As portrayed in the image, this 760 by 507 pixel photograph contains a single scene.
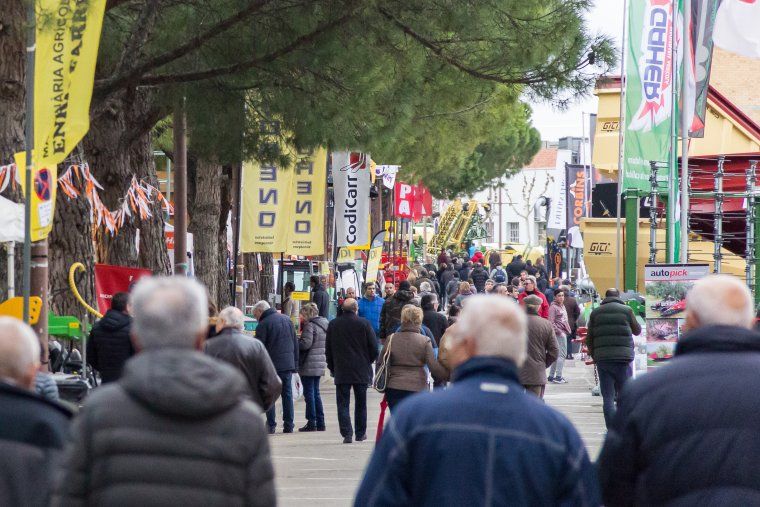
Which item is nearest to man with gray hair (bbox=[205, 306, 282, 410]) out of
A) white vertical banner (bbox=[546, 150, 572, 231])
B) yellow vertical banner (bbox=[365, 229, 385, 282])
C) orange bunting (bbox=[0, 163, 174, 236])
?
orange bunting (bbox=[0, 163, 174, 236])

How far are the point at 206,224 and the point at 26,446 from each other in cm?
1967

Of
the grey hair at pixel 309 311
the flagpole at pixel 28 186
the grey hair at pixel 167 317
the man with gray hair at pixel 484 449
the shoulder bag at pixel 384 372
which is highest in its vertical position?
the flagpole at pixel 28 186

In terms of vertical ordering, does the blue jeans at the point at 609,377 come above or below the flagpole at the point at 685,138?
below

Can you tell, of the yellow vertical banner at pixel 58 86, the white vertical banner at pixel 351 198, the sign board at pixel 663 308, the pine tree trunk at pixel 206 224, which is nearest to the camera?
the yellow vertical banner at pixel 58 86

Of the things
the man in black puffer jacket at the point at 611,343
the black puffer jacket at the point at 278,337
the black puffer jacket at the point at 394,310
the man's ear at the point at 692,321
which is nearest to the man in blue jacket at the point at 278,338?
the black puffer jacket at the point at 278,337

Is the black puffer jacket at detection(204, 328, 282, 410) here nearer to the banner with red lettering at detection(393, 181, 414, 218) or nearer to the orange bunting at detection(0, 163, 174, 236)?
the orange bunting at detection(0, 163, 174, 236)

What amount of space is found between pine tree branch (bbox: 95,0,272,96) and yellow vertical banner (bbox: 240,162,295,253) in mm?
7722

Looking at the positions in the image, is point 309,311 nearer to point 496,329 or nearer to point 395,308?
point 395,308

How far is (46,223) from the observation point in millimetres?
10008

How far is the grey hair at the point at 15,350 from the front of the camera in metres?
4.73

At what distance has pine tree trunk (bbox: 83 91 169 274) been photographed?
61.2 feet

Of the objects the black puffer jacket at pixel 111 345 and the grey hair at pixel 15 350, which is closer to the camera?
the grey hair at pixel 15 350

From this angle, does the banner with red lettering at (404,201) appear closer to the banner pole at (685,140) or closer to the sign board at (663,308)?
the banner pole at (685,140)

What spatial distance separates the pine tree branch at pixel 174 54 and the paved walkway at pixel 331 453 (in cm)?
394
